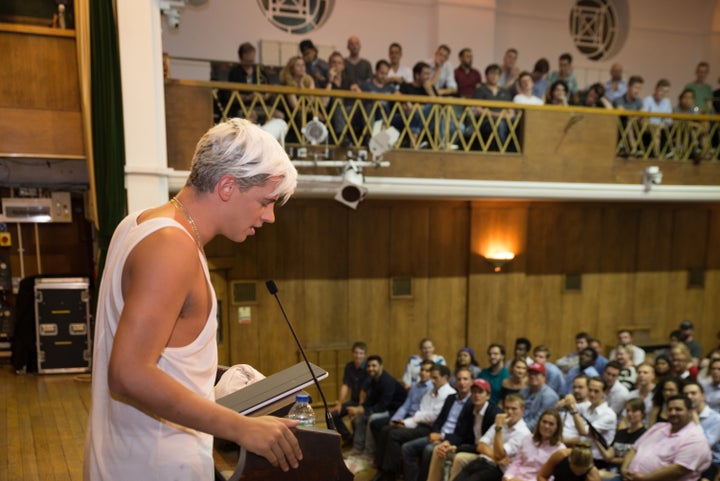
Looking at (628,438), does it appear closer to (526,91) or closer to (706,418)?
(706,418)

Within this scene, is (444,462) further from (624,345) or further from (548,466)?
(624,345)

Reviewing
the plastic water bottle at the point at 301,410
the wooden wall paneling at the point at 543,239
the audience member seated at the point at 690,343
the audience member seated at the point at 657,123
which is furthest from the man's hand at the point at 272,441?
the wooden wall paneling at the point at 543,239

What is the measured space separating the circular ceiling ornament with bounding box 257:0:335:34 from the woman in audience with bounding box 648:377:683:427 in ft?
23.8

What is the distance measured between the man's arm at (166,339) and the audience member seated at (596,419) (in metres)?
4.48

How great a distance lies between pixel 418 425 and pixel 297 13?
22.2ft

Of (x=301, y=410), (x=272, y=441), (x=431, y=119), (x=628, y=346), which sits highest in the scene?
(x=431, y=119)

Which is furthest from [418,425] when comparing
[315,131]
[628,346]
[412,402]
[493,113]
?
[493,113]

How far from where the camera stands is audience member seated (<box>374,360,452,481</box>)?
18.6ft

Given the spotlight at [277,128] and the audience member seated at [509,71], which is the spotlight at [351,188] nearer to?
the spotlight at [277,128]

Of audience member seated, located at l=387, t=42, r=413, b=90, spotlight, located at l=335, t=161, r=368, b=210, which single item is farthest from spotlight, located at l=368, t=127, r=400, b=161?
audience member seated, located at l=387, t=42, r=413, b=90

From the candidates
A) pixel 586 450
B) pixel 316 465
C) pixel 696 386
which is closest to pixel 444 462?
pixel 586 450

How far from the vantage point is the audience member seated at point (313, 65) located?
682cm

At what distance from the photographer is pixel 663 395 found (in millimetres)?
4816

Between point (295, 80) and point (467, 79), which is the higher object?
point (467, 79)
